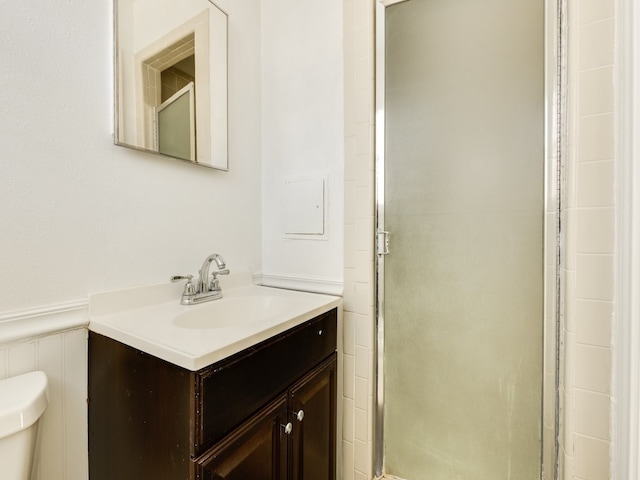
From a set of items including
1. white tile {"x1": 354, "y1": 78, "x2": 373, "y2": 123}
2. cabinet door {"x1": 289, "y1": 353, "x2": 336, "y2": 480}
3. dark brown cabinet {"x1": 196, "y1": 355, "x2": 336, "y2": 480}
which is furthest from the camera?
white tile {"x1": 354, "y1": 78, "x2": 373, "y2": 123}

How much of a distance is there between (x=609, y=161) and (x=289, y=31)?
1.35 m

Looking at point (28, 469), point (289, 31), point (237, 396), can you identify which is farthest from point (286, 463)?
point (289, 31)

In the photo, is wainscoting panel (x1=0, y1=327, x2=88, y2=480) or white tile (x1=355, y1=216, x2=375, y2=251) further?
white tile (x1=355, y1=216, x2=375, y2=251)

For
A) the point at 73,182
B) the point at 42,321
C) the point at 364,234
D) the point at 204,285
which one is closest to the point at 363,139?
the point at 364,234

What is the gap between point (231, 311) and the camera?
3.93 feet

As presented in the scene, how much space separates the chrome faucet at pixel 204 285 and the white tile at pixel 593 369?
1.18m

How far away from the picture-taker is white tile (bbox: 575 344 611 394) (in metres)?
0.85

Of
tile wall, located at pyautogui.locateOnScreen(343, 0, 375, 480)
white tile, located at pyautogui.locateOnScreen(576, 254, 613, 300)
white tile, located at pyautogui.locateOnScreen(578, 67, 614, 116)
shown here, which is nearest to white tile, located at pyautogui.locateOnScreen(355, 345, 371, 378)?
tile wall, located at pyautogui.locateOnScreen(343, 0, 375, 480)

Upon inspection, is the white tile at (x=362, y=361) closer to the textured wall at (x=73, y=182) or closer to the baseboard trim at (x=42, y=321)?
the textured wall at (x=73, y=182)

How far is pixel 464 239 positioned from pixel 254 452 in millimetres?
936

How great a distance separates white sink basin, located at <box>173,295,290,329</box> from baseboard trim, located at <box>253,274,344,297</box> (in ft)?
0.61

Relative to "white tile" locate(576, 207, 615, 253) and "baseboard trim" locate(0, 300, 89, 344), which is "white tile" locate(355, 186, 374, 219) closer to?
"white tile" locate(576, 207, 615, 253)

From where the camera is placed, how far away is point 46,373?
830 mm

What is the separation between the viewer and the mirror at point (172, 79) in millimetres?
989
